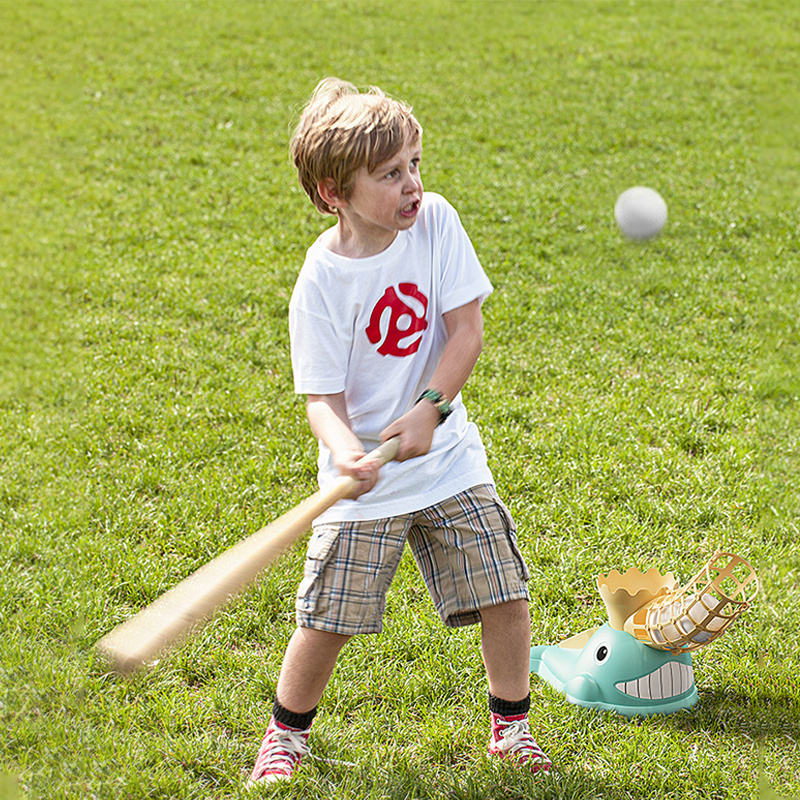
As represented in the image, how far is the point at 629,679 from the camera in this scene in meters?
2.37

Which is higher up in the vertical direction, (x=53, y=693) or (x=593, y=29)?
(x=593, y=29)

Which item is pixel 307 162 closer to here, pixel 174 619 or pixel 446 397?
pixel 446 397

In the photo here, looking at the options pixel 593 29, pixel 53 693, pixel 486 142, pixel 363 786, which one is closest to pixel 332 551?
pixel 363 786

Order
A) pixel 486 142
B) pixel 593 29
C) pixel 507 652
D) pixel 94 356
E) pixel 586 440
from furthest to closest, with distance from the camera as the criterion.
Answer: pixel 593 29 < pixel 486 142 < pixel 94 356 < pixel 586 440 < pixel 507 652

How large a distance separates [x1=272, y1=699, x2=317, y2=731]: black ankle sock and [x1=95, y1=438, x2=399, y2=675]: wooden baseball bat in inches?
20.8

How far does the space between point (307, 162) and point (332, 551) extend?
Answer: 2.87 feet

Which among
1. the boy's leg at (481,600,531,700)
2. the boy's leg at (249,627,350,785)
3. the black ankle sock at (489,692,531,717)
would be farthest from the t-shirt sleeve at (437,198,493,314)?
the black ankle sock at (489,692,531,717)

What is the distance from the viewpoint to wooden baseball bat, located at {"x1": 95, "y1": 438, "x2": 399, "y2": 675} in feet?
5.47

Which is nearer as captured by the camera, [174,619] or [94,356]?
[174,619]

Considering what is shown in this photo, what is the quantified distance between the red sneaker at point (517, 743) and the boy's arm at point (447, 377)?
74 centimetres

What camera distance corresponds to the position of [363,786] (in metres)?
2.18

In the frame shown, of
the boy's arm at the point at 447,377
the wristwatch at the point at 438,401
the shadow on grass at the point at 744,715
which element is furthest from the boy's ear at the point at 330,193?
the shadow on grass at the point at 744,715

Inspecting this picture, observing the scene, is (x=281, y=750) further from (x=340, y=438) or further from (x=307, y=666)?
(x=340, y=438)

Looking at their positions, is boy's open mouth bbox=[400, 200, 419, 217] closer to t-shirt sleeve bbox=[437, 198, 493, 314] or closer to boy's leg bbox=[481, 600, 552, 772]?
t-shirt sleeve bbox=[437, 198, 493, 314]
